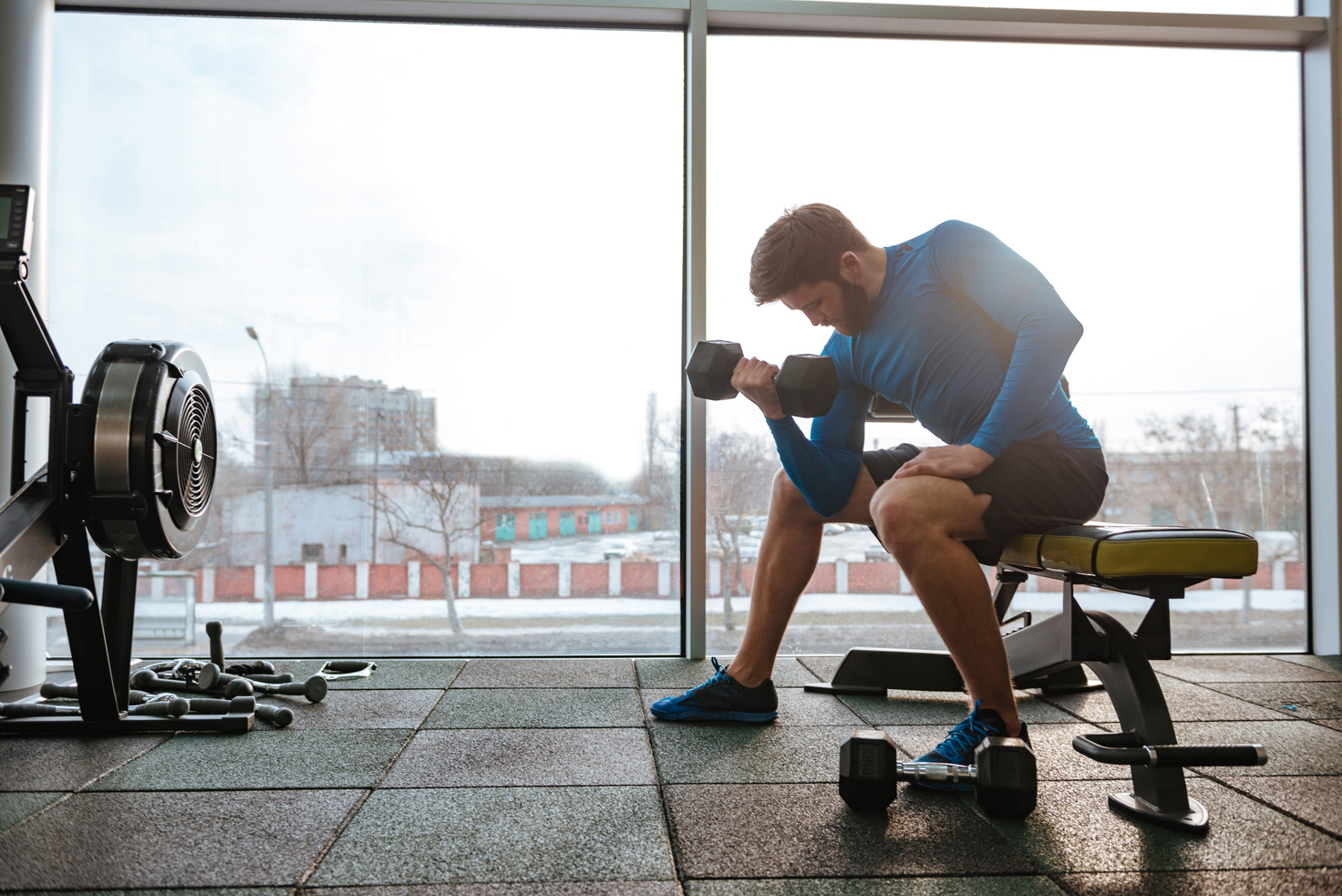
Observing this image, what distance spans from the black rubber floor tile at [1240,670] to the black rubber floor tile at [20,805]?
2.55 meters

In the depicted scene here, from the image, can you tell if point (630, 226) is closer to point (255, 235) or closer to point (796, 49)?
point (796, 49)

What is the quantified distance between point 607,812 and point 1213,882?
2.67ft

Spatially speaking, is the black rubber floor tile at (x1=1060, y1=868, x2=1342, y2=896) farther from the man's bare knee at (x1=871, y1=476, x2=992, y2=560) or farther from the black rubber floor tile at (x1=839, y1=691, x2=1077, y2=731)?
the black rubber floor tile at (x1=839, y1=691, x2=1077, y2=731)

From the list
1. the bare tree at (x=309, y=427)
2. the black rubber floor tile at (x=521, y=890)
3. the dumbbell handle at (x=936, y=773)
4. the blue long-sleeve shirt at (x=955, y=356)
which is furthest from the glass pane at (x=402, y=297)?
the black rubber floor tile at (x=521, y=890)

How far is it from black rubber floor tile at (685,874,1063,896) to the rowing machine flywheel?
Result: 129 centimetres

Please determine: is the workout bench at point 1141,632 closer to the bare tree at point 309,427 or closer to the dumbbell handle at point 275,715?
the dumbbell handle at point 275,715

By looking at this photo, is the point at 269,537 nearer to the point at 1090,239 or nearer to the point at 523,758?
the point at 523,758

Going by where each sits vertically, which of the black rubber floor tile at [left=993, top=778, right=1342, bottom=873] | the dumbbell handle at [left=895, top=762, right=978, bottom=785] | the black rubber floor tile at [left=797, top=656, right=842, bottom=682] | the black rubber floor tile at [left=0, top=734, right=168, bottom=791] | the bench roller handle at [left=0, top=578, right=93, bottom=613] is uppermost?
the bench roller handle at [left=0, top=578, right=93, bottom=613]

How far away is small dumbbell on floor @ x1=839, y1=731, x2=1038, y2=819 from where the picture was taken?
1.24 m

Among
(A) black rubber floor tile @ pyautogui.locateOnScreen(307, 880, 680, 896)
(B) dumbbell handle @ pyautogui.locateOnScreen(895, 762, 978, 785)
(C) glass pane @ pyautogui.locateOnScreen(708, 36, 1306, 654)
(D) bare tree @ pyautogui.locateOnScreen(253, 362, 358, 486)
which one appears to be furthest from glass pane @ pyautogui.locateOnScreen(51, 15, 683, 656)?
(A) black rubber floor tile @ pyautogui.locateOnScreen(307, 880, 680, 896)

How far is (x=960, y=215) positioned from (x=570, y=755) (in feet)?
6.94

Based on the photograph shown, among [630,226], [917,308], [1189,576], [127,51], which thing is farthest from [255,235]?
[1189,576]

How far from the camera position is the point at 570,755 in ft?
5.14

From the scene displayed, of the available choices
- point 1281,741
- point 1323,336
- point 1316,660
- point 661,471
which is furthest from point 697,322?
Result: point 1316,660
